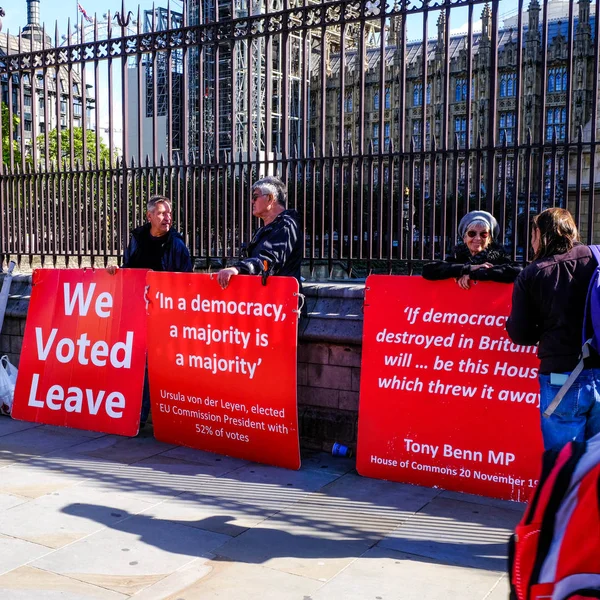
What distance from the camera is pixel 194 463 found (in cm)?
551

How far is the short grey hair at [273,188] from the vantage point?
18.6 feet

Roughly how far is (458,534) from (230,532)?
1.28m

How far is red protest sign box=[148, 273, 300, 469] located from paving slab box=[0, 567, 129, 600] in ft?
6.94

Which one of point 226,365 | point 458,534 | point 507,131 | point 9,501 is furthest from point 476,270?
point 507,131

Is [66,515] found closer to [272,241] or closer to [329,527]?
[329,527]

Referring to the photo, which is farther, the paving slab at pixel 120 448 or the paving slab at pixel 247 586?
the paving slab at pixel 120 448

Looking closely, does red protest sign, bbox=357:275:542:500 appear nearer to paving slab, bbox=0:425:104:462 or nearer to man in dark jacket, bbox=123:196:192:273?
man in dark jacket, bbox=123:196:192:273

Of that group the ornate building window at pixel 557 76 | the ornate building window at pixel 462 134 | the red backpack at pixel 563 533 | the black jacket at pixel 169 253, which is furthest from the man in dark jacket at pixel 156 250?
the ornate building window at pixel 557 76

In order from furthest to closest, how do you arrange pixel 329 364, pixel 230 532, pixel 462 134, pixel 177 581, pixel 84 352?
pixel 462 134, pixel 84 352, pixel 329 364, pixel 230 532, pixel 177 581

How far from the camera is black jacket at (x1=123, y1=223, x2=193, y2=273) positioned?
6.51 meters

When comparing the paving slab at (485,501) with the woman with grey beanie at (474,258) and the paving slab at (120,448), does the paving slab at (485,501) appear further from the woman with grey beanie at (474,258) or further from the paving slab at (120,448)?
the paving slab at (120,448)

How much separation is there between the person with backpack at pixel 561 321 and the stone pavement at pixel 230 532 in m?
0.80

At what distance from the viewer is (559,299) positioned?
385 centimetres

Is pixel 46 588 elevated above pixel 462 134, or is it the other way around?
pixel 462 134
